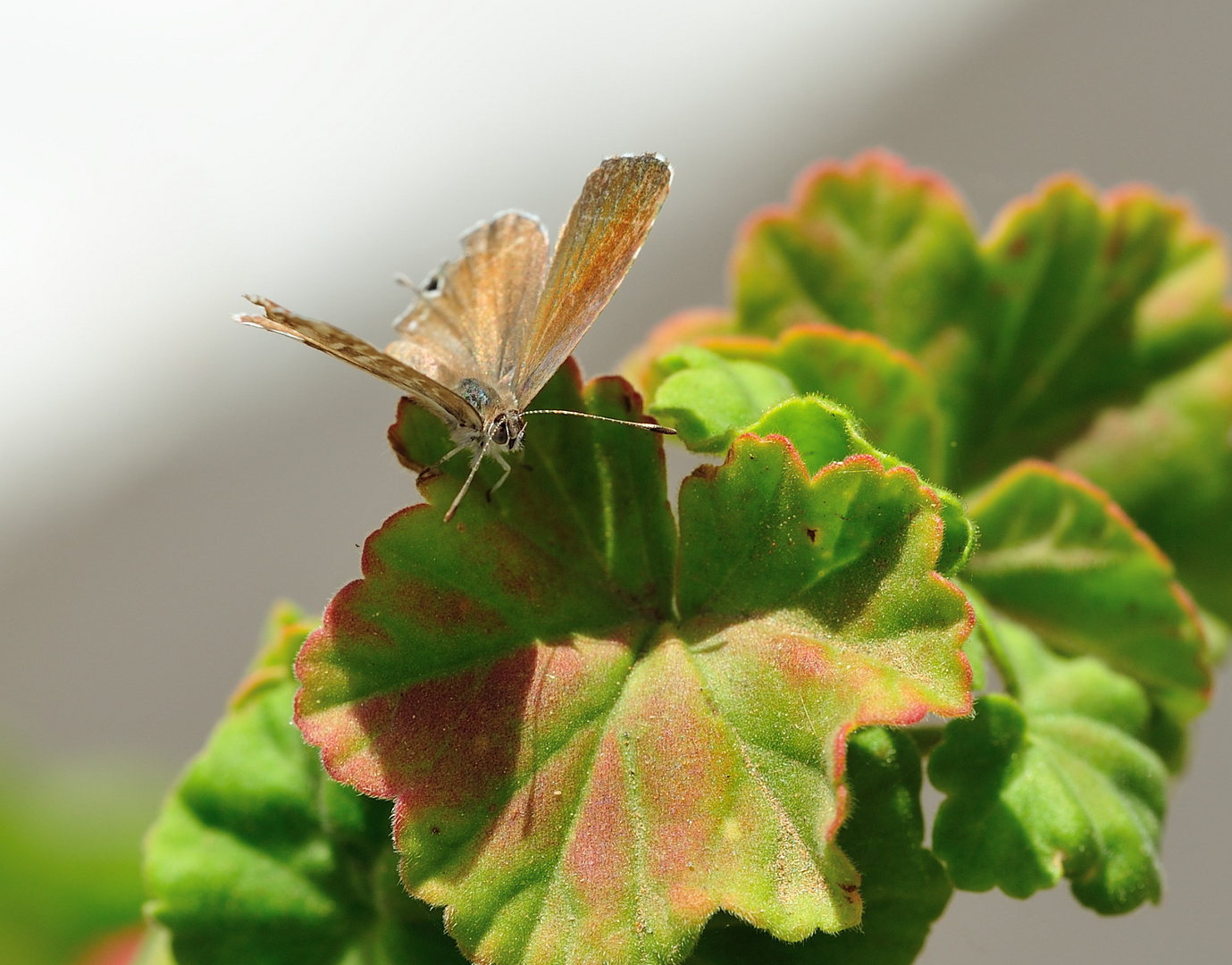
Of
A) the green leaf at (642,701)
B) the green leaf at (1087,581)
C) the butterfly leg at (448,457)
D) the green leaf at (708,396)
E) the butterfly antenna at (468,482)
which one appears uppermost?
the butterfly leg at (448,457)

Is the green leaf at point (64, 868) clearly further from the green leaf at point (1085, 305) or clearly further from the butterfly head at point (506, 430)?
the green leaf at point (1085, 305)

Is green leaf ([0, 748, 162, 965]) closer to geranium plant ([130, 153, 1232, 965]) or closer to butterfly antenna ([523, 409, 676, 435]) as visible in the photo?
geranium plant ([130, 153, 1232, 965])

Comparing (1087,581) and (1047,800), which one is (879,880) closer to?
(1047,800)

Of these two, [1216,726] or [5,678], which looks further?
[5,678]

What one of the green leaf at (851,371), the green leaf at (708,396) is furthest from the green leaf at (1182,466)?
the green leaf at (708,396)

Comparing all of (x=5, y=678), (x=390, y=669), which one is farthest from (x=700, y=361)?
(x=5, y=678)

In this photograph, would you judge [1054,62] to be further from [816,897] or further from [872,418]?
[816,897]

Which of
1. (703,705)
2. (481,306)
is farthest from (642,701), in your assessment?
(481,306)
